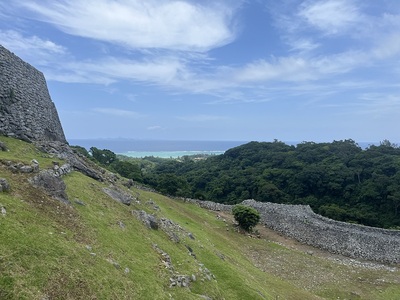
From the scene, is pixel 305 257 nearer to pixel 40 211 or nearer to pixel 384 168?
pixel 40 211

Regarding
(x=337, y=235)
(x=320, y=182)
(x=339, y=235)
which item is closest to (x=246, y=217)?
(x=337, y=235)

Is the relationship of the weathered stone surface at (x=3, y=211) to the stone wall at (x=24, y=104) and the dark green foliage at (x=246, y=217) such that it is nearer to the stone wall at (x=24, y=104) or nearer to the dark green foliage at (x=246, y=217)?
the stone wall at (x=24, y=104)

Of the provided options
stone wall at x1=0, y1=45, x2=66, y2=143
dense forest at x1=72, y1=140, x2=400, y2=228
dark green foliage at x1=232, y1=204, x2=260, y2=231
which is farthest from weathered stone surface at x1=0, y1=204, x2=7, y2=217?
dense forest at x1=72, y1=140, x2=400, y2=228

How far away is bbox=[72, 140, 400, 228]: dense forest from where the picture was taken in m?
59.4

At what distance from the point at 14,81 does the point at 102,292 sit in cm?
2379

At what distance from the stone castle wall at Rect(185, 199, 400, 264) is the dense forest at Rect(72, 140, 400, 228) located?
15.3 m

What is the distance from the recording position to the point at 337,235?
132 ft

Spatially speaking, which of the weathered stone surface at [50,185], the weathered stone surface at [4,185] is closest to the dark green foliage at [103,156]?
the weathered stone surface at [50,185]

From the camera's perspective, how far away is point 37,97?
31000mm

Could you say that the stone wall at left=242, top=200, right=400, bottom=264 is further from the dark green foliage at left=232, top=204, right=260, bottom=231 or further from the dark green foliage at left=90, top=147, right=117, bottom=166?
the dark green foliage at left=90, top=147, right=117, bottom=166

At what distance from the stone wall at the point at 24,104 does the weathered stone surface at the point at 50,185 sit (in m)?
10.7

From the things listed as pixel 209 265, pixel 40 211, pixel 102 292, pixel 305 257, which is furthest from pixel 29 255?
pixel 305 257

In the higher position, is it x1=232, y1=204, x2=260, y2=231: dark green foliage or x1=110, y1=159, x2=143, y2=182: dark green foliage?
x1=110, y1=159, x2=143, y2=182: dark green foliage

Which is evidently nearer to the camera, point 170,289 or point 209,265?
point 170,289
